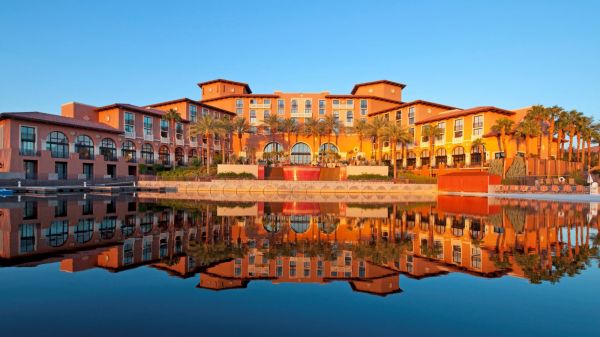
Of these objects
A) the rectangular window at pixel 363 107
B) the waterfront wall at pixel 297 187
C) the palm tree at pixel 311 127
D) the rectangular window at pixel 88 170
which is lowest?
the waterfront wall at pixel 297 187

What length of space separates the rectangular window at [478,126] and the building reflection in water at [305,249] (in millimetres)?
42833

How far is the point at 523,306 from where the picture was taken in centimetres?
484

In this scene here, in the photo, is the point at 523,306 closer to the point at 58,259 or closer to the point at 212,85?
the point at 58,259

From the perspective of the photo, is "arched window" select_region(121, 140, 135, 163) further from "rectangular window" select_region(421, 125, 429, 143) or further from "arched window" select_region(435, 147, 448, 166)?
"arched window" select_region(435, 147, 448, 166)

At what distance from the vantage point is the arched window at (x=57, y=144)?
4494 cm

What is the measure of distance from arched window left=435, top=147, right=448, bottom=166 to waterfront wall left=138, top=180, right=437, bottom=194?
1916 cm

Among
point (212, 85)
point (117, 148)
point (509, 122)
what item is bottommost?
point (117, 148)

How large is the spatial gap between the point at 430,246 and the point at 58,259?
9519 mm

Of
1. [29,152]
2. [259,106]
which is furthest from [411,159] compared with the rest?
[29,152]

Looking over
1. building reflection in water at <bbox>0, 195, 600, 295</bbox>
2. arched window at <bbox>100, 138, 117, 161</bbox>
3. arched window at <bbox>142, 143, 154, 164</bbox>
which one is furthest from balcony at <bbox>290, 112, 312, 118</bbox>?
building reflection in water at <bbox>0, 195, 600, 295</bbox>

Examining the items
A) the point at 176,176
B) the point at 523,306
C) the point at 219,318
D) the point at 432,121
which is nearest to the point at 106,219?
the point at 219,318

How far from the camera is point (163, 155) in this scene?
59.7 metres

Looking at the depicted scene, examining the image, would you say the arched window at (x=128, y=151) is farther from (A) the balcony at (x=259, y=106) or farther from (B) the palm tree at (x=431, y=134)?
(B) the palm tree at (x=431, y=134)

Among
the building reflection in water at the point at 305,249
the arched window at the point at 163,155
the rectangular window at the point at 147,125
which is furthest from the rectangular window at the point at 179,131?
the building reflection in water at the point at 305,249
